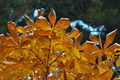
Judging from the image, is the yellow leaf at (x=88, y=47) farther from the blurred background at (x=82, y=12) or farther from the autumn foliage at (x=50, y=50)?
the blurred background at (x=82, y=12)

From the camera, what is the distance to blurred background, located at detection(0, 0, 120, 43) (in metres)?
5.91

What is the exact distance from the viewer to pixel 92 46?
57 centimetres

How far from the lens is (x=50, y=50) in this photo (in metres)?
0.59

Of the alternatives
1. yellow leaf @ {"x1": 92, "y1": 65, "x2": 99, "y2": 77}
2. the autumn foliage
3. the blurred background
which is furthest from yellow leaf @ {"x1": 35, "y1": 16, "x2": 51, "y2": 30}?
the blurred background

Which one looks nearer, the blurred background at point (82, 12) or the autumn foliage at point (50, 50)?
the autumn foliage at point (50, 50)

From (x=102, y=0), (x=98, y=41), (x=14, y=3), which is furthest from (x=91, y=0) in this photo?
(x=98, y=41)

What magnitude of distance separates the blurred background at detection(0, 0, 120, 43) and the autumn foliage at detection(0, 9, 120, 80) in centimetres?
509

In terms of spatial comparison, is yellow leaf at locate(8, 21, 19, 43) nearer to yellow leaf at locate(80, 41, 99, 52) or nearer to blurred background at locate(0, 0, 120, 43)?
yellow leaf at locate(80, 41, 99, 52)

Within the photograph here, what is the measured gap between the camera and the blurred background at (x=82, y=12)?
5.91m

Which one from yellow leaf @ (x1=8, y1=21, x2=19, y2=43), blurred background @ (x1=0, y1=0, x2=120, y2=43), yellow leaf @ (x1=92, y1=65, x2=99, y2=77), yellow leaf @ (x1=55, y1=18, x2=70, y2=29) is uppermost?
yellow leaf @ (x1=55, y1=18, x2=70, y2=29)

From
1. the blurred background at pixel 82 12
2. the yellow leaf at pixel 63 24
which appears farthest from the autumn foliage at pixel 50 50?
the blurred background at pixel 82 12

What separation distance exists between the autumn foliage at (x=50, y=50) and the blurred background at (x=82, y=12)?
200 inches

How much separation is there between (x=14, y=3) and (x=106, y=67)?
6.03 m

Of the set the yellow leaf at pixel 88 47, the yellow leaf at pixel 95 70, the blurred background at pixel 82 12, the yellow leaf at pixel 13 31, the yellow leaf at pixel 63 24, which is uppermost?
the yellow leaf at pixel 63 24
